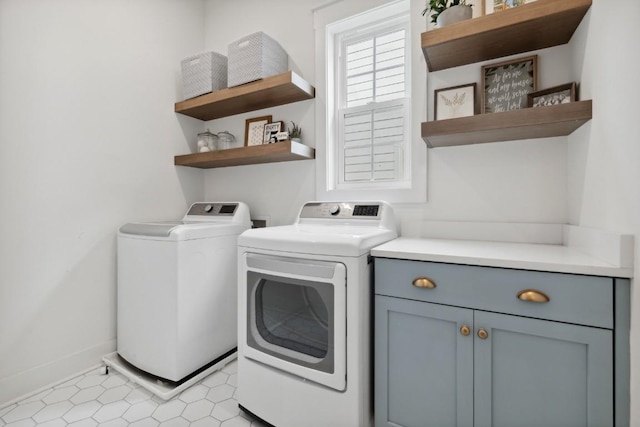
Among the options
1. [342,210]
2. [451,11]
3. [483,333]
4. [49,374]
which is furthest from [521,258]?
[49,374]

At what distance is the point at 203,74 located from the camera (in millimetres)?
2307

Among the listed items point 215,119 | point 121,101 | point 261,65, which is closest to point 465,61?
point 261,65

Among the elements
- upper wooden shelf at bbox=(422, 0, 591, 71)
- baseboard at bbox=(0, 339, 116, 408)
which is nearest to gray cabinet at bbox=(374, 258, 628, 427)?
upper wooden shelf at bbox=(422, 0, 591, 71)

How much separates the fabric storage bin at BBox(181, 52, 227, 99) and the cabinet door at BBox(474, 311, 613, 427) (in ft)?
7.50

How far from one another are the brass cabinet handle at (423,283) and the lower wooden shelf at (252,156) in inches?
44.7

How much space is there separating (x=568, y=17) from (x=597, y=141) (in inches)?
22.1

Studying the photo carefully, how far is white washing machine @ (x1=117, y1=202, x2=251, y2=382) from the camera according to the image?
1.69m

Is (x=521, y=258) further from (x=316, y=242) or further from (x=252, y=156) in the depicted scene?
(x=252, y=156)

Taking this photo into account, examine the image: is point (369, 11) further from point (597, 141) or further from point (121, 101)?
point (121, 101)

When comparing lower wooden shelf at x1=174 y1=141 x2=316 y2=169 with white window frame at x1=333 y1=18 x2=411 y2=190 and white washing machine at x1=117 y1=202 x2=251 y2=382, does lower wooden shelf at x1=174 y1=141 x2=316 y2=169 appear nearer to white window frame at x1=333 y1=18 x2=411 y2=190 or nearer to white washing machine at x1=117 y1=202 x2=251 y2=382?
white window frame at x1=333 y1=18 x2=411 y2=190

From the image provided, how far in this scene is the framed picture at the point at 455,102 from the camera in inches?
63.8

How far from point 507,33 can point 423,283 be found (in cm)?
120

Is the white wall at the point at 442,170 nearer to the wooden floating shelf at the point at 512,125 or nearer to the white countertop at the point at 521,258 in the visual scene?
the wooden floating shelf at the point at 512,125

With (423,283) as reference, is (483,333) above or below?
below
